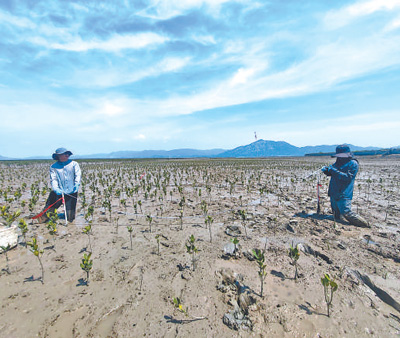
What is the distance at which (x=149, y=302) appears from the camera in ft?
11.4

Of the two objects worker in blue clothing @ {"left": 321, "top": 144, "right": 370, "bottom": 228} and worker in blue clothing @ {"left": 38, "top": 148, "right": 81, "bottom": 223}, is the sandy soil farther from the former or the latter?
worker in blue clothing @ {"left": 38, "top": 148, "right": 81, "bottom": 223}

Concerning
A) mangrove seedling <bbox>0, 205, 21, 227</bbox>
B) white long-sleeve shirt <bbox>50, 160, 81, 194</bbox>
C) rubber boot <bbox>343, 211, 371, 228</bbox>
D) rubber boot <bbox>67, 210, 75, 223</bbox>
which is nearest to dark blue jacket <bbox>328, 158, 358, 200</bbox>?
rubber boot <bbox>343, 211, 371, 228</bbox>

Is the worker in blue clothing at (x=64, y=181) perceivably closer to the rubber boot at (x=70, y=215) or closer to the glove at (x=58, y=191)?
the rubber boot at (x=70, y=215)

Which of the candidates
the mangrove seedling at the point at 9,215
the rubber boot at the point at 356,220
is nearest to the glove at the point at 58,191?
Result: the mangrove seedling at the point at 9,215

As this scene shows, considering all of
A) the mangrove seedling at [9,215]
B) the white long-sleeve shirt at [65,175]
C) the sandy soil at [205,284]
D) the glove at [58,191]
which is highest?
the white long-sleeve shirt at [65,175]

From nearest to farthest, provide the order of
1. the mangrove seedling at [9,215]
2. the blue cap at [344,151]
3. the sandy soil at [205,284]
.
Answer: the sandy soil at [205,284], the mangrove seedling at [9,215], the blue cap at [344,151]

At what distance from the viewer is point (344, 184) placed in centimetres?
721

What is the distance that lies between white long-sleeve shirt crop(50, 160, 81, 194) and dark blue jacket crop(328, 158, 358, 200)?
33.1 ft

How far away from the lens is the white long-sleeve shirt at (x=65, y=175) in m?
7.44

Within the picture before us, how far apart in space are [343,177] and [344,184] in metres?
0.32

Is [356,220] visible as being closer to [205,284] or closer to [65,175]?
[205,284]

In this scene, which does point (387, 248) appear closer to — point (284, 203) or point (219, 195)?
point (284, 203)

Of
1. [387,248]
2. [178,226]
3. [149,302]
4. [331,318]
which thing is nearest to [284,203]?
[387,248]

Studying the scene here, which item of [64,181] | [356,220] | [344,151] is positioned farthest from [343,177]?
[64,181]
